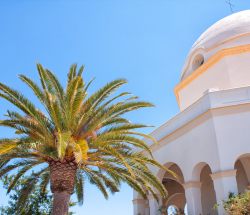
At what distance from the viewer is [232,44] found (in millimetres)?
19328

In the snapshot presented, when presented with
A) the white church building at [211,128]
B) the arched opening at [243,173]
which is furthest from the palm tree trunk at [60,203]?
the arched opening at [243,173]

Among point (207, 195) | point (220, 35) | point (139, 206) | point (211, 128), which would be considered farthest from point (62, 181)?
point (220, 35)

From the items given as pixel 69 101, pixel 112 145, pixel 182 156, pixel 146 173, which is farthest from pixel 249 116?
pixel 69 101

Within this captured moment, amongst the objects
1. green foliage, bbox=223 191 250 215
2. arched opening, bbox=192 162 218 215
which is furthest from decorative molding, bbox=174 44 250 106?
green foliage, bbox=223 191 250 215

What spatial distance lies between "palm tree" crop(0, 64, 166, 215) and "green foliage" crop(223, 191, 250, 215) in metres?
2.52

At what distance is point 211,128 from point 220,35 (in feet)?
26.6

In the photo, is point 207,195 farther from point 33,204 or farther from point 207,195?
point 33,204

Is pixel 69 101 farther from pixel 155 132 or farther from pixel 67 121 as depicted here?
pixel 155 132

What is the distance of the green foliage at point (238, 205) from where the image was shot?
11.4 meters

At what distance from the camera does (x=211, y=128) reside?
14.3m

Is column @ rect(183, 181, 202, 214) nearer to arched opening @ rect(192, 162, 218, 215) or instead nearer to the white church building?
the white church building

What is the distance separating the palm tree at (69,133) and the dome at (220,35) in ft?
30.4

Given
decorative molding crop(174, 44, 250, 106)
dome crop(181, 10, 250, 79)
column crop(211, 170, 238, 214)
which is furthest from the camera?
dome crop(181, 10, 250, 79)

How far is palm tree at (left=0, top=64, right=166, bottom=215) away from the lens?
11148 millimetres
